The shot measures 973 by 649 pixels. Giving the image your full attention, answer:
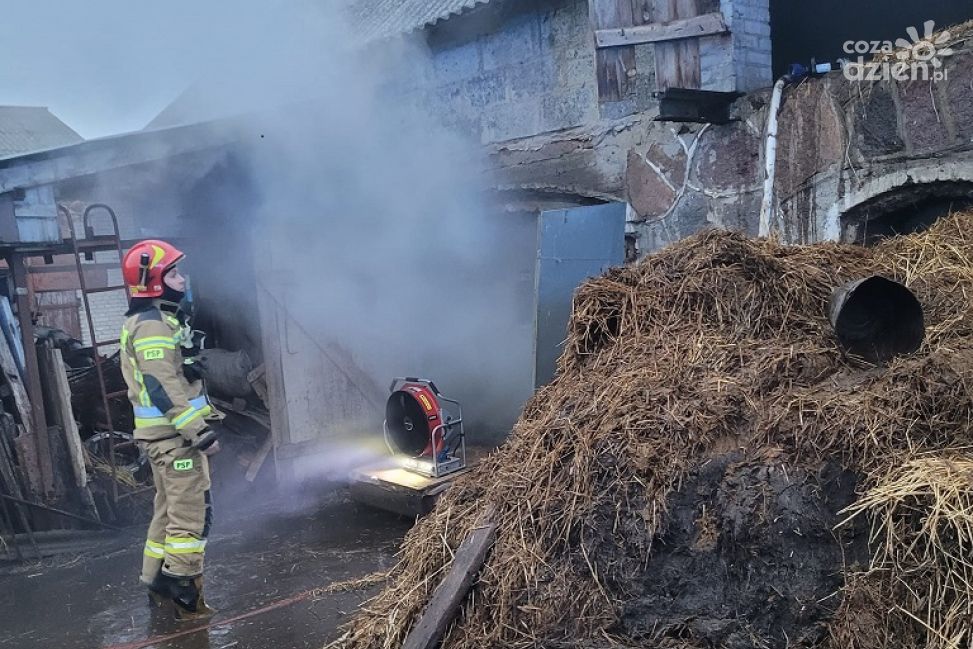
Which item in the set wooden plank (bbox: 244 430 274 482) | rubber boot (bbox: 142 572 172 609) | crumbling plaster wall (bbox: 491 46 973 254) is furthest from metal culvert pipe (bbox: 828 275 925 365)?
wooden plank (bbox: 244 430 274 482)

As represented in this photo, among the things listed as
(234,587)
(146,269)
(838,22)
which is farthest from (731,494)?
(838,22)

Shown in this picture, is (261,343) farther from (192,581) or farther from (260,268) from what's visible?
(192,581)

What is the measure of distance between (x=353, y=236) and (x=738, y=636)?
684 cm

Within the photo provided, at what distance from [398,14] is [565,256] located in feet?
18.2

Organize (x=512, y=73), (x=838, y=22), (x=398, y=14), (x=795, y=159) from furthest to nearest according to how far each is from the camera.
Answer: (x=398, y=14), (x=512, y=73), (x=838, y=22), (x=795, y=159)

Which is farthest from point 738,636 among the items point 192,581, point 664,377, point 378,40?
point 378,40

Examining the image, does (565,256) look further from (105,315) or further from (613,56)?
(105,315)

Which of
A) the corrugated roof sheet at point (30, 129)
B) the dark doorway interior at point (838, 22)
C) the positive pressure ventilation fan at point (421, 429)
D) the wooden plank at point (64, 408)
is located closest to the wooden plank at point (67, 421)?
the wooden plank at point (64, 408)

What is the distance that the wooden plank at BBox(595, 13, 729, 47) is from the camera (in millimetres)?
6652

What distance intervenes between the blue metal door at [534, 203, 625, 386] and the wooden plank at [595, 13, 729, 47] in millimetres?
1505

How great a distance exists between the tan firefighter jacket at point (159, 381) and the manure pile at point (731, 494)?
178 centimetres

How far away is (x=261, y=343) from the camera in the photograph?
8.33 meters

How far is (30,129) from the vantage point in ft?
106

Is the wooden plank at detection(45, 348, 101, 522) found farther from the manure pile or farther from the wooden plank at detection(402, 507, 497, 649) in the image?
the wooden plank at detection(402, 507, 497, 649)
